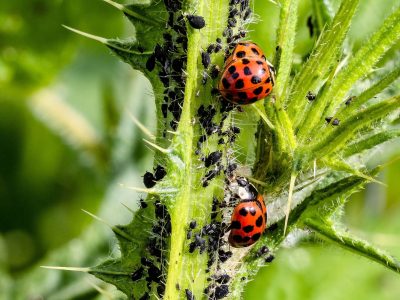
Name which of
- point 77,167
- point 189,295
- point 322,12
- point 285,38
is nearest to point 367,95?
point 285,38

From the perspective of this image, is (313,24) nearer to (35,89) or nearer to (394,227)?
(35,89)

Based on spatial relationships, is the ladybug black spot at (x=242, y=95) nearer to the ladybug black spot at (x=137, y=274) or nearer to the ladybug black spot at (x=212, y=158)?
the ladybug black spot at (x=212, y=158)

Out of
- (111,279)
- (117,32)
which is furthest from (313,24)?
(117,32)

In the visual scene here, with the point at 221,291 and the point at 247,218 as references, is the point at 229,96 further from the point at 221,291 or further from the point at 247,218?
the point at 221,291

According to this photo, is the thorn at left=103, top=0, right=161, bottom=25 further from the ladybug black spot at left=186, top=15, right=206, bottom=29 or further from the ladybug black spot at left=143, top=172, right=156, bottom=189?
the ladybug black spot at left=143, top=172, right=156, bottom=189

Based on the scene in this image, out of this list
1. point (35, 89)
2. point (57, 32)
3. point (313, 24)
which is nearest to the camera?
point (313, 24)

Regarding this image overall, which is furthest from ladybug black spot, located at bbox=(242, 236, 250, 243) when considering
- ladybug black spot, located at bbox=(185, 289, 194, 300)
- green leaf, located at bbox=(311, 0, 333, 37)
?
green leaf, located at bbox=(311, 0, 333, 37)

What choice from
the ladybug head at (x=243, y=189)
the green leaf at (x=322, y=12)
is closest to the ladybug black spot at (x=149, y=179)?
the ladybug head at (x=243, y=189)
